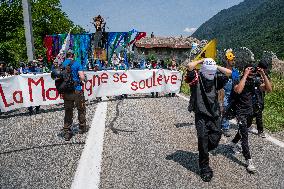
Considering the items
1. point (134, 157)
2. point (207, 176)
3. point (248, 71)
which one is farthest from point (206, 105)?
point (134, 157)

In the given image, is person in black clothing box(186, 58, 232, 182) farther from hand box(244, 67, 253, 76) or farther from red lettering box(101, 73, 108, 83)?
red lettering box(101, 73, 108, 83)

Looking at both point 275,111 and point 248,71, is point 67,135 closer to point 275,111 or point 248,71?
point 248,71

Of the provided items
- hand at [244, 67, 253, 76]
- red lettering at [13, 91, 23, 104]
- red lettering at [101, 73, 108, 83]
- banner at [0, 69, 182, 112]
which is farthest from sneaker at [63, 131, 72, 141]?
red lettering at [101, 73, 108, 83]

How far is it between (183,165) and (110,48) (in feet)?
46.2

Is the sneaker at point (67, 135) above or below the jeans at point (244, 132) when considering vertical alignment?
below

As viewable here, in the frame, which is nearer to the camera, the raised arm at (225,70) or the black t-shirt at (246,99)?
the raised arm at (225,70)

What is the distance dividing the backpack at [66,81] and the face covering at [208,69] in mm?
3571

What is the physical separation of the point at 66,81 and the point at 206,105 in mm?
3678

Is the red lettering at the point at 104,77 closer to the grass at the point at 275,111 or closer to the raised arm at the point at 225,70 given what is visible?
the grass at the point at 275,111

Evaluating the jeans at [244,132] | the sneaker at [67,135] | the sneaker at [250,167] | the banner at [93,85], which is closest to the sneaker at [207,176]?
the sneaker at [250,167]

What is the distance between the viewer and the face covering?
5570mm

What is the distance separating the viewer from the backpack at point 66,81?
8055 millimetres

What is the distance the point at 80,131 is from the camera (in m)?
8.79

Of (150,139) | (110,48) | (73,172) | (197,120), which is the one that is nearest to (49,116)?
(150,139)
